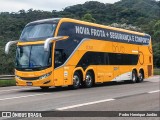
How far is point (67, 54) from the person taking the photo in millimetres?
19375

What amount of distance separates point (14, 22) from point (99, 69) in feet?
128

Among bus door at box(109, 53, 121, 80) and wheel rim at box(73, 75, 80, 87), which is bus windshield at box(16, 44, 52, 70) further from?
bus door at box(109, 53, 121, 80)

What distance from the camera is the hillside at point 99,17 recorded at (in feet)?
173

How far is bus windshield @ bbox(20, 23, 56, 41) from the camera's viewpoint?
18681 mm

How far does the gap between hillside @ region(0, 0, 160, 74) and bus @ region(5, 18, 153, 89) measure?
1451 centimetres

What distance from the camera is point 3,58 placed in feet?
127

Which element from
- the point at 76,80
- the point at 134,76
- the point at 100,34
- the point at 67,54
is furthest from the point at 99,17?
the point at 67,54

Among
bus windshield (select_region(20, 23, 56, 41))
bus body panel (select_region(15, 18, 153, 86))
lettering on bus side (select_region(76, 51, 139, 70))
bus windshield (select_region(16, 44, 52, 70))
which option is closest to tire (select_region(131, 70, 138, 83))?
bus body panel (select_region(15, 18, 153, 86))

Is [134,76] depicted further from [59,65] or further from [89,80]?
[59,65]

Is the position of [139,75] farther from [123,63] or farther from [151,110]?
[151,110]

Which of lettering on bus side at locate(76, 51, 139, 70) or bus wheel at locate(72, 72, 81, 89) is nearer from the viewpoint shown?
bus wheel at locate(72, 72, 81, 89)

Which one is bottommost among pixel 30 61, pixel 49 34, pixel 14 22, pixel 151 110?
pixel 151 110

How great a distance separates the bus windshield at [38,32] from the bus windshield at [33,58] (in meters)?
0.51

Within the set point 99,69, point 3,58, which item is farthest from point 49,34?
point 3,58
